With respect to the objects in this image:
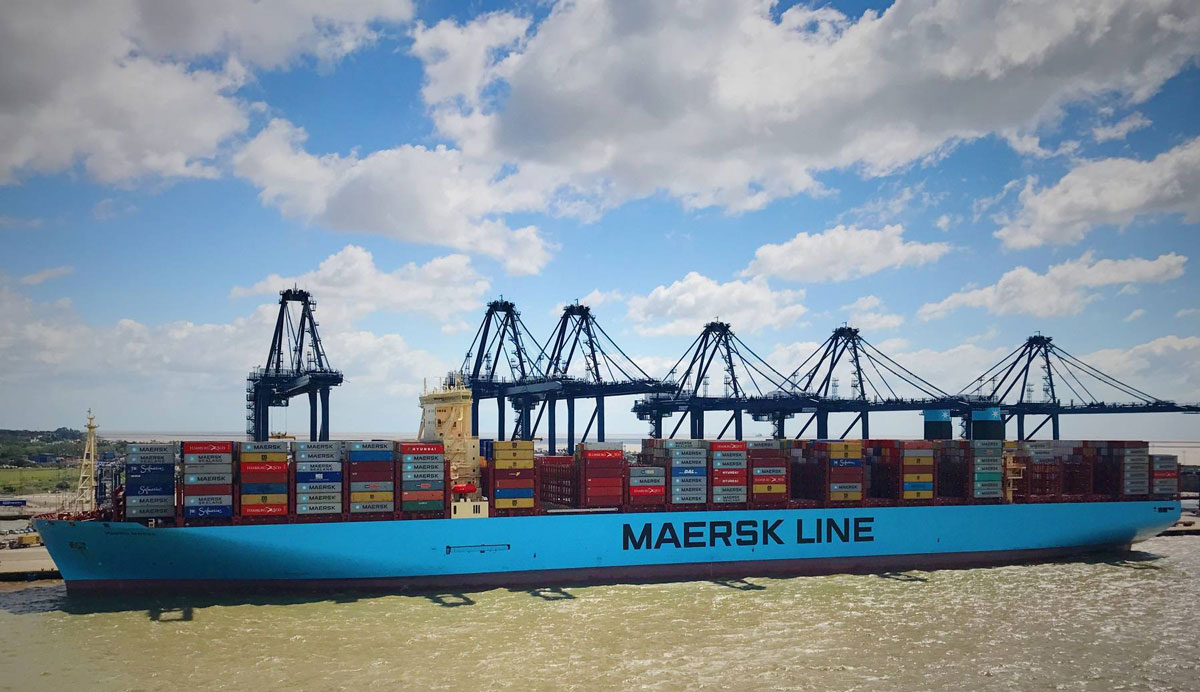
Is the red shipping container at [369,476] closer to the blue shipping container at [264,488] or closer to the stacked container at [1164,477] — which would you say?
the blue shipping container at [264,488]

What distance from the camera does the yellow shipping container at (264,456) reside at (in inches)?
1305

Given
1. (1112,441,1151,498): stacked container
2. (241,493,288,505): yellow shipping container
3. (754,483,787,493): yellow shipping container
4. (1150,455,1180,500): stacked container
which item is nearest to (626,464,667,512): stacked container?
(754,483,787,493): yellow shipping container

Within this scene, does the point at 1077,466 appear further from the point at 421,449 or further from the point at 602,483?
the point at 421,449

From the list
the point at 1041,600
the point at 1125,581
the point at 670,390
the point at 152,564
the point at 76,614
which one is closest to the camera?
the point at 76,614

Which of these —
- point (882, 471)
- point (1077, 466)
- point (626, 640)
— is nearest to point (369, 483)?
point (626, 640)

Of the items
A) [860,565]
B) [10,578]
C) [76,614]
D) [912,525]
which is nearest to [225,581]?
[76,614]

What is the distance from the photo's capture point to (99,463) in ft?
119

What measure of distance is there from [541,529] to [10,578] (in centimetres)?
2388

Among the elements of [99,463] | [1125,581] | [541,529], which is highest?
[99,463]

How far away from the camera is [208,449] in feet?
108

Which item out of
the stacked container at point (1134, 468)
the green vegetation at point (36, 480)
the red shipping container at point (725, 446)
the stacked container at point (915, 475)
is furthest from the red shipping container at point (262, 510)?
the stacked container at point (1134, 468)

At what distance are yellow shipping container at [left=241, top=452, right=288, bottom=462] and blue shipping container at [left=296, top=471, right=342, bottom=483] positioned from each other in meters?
0.92

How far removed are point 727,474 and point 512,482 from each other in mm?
11151

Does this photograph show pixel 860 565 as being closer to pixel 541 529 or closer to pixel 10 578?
pixel 541 529
